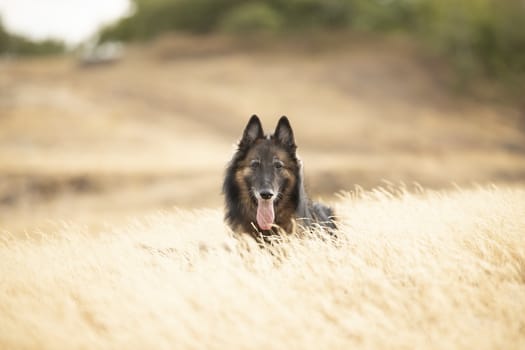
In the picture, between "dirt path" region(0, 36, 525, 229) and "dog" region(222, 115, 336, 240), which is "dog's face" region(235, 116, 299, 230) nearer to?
"dog" region(222, 115, 336, 240)

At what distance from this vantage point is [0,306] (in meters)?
4.48

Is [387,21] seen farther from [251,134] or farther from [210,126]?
[251,134]

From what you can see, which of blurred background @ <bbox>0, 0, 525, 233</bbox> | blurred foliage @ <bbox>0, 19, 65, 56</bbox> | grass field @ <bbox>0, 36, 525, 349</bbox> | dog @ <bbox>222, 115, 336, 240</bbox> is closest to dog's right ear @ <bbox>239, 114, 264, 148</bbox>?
dog @ <bbox>222, 115, 336, 240</bbox>

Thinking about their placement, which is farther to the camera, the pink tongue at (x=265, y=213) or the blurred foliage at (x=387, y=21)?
the blurred foliage at (x=387, y=21)

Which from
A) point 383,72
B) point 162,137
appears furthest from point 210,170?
point 383,72

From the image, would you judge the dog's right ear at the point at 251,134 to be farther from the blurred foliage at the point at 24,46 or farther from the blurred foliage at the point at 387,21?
the blurred foliage at the point at 24,46

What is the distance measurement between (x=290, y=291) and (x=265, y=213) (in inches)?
59.5

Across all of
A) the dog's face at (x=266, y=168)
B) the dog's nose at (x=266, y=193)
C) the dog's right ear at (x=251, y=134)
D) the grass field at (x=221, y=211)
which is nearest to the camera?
the grass field at (x=221, y=211)

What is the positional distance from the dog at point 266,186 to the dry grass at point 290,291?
46 cm

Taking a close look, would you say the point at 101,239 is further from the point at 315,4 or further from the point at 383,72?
the point at 315,4

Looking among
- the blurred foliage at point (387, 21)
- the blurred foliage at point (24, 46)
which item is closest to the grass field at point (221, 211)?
the blurred foliage at point (387, 21)

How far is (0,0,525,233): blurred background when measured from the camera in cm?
2200

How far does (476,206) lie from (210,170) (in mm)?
18688

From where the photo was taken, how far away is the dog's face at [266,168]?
5770mm
